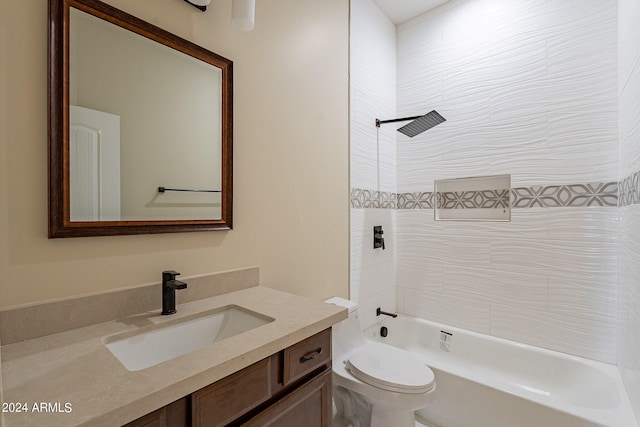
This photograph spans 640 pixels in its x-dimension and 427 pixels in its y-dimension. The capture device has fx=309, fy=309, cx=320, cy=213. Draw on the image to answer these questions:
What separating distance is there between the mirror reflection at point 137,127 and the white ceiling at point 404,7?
1.82m

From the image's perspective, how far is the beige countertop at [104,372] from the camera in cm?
56

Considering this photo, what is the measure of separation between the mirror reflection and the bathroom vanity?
0.31m

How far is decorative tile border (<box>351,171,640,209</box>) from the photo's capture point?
1731mm

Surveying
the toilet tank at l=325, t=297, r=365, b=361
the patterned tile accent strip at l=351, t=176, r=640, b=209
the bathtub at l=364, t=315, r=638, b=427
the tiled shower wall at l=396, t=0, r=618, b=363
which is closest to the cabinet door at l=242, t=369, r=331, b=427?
the toilet tank at l=325, t=297, r=365, b=361

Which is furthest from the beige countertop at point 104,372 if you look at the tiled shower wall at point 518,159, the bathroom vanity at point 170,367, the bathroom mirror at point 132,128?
the tiled shower wall at point 518,159

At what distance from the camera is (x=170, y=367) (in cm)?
71

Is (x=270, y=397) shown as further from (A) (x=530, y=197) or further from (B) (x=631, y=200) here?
(A) (x=530, y=197)

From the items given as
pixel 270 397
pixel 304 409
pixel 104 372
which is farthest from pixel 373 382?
pixel 104 372

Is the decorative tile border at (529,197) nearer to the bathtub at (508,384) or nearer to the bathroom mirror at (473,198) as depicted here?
the bathroom mirror at (473,198)

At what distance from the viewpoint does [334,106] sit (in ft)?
6.61

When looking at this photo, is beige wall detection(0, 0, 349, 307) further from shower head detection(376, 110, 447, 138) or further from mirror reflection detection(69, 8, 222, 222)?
shower head detection(376, 110, 447, 138)

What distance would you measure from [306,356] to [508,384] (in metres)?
1.48

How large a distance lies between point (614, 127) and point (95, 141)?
2627 millimetres

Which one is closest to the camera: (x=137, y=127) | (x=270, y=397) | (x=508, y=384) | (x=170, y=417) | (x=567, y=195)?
(x=170, y=417)
